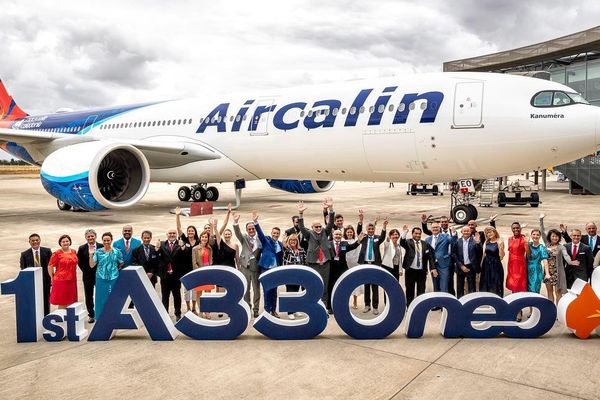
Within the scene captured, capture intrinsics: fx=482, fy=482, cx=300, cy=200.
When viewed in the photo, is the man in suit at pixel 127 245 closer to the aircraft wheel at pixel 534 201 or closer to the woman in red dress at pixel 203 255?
the woman in red dress at pixel 203 255

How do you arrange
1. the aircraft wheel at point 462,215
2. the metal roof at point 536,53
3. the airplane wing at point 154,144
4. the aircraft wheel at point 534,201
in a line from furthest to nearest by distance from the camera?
the metal roof at point 536,53 → the aircraft wheel at point 534,201 → the airplane wing at point 154,144 → the aircraft wheel at point 462,215

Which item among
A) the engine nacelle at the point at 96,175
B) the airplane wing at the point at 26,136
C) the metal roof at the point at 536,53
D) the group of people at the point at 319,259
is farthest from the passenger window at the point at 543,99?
the metal roof at the point at 536,53

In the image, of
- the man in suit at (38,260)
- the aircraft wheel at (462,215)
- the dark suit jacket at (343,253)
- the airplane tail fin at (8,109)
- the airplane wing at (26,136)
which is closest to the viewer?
the man in suit at (38,260)

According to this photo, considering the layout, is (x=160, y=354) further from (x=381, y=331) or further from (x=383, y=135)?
(x=383, y=135)

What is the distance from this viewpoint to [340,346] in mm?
4539

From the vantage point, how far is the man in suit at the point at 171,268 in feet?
17.3

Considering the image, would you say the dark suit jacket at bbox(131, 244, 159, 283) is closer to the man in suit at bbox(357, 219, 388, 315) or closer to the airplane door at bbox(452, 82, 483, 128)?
the man in suit at bbox(357, 219, 388, 315)

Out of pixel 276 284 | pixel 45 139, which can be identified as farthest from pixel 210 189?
pixel 276 284

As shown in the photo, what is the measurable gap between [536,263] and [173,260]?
3.97m

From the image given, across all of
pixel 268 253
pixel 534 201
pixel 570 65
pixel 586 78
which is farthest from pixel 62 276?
pixel 570 65

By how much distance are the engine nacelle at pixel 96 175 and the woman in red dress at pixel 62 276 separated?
6649mm

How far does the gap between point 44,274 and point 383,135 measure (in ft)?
27.2

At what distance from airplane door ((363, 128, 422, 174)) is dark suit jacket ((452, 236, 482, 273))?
608 cm

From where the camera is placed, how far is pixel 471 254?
17.7ft
